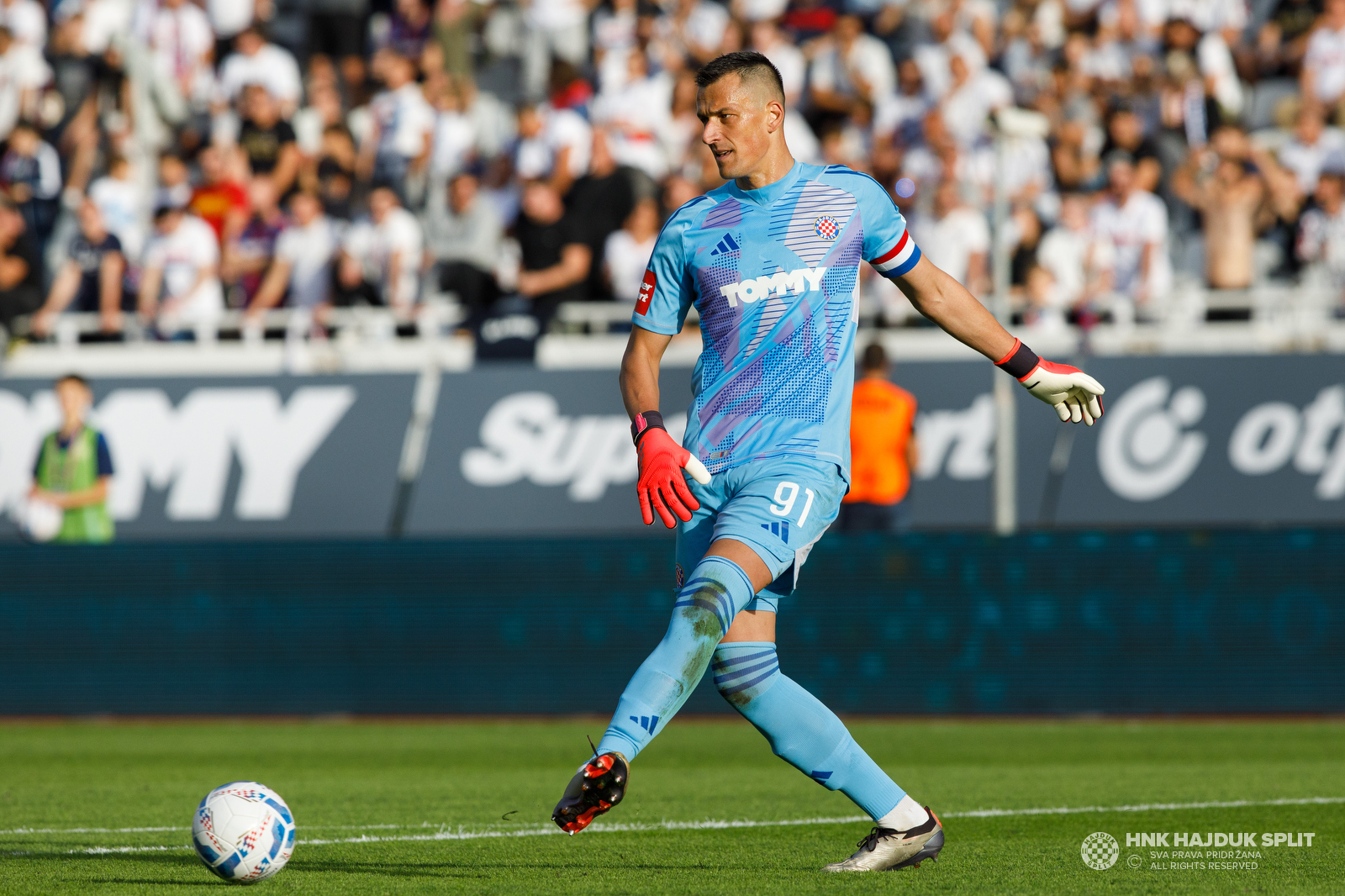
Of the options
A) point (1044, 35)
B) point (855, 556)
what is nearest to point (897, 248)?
point (855, 556)

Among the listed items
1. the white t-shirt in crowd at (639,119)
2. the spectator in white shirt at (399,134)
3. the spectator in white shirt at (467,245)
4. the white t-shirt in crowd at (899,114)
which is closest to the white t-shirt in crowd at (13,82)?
the spectator in white shirt at (399,134)

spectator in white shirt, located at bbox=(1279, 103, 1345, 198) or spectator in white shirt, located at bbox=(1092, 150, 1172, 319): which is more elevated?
spectator in white shirt, located at bbox=(1279, 103, 1345, 198)

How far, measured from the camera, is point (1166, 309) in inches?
580

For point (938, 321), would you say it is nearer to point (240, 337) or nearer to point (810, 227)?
point (810, 227)

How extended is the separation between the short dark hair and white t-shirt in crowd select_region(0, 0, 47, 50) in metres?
15.8

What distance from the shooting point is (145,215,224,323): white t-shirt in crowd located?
54.1 ft

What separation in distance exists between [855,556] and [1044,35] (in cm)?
667

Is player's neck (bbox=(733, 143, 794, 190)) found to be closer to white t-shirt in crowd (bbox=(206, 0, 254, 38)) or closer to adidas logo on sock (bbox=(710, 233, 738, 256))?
adidas logo on sock (bbox=(710, 233, 738, 256))

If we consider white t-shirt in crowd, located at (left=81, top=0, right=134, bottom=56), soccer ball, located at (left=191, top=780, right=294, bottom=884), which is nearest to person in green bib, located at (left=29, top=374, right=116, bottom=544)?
white t-shirt in crowd, located at (left=81, top=0, right=134, bottom=56)

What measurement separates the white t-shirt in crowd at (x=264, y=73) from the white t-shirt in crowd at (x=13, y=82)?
1.97 meters

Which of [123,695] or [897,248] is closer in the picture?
[897,248]

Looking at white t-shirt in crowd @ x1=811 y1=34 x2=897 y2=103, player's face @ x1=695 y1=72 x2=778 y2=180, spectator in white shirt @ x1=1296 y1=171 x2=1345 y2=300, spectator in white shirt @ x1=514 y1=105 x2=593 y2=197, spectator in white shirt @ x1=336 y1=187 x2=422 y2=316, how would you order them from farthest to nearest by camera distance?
white t-shirt in crowd @ x1=811 y1=34 x2=897 y2=103, spectator in white shirt @ x1=514 y1=105 x2=593 y2=197, spectator in white shirt @ x1=336 y1=187 x2=422 y2=316, spectator in white shirt @ x1=1296 y1=171 x2=1345 y2=300, player's face @ x1=695 y1=72 x2=778 y2=180

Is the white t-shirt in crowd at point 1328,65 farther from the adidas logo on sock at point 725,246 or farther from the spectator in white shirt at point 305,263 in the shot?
the adidas logo on sock at point 725,246

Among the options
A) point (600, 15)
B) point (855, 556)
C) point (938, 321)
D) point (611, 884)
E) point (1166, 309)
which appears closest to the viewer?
point (611, 884)
